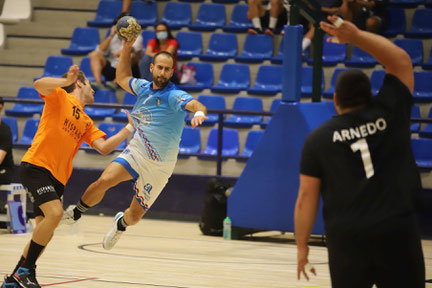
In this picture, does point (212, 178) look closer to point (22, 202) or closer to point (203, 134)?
point (203, 134)

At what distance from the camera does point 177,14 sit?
14.8 m

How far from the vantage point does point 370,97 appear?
3.89 metres

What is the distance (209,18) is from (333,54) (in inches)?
103

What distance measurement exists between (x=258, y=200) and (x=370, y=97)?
618 cm

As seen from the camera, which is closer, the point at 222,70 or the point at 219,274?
the point at 219,274

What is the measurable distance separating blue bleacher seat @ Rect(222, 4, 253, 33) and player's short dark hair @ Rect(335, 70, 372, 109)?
1043 centimetres

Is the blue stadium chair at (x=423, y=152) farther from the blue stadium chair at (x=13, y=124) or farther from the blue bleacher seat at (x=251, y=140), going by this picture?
the blue stadium chair at (x=13, y=124)

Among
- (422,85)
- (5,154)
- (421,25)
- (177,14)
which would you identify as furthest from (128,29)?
(177,14)

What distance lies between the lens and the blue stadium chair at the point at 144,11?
14.9 metres

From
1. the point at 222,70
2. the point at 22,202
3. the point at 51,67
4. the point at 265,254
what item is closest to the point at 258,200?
the point at 265,254

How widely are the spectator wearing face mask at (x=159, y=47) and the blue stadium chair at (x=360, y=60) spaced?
291 cm

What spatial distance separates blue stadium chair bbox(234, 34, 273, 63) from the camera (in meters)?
13.5

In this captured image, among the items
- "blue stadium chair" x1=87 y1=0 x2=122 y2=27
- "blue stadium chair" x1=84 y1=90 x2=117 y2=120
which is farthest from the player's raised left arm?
"blue stadium chair" x1=87 y1=0 x2=122 y2=27

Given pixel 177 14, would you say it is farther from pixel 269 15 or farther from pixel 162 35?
pixel 269 15
